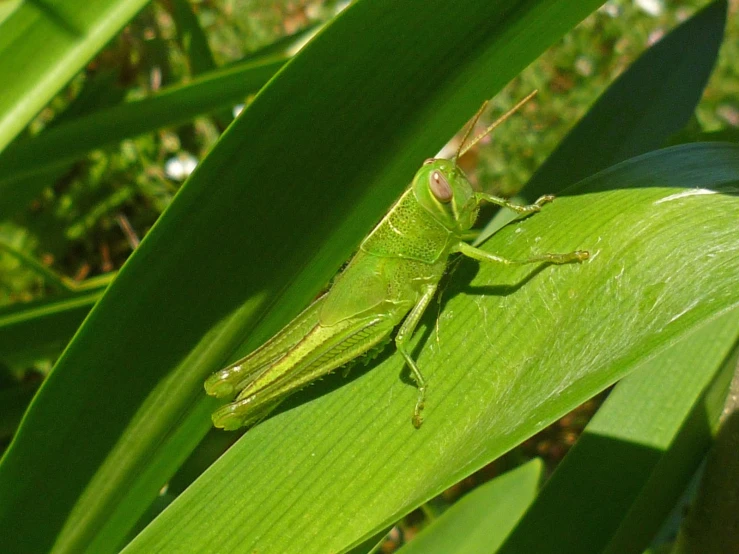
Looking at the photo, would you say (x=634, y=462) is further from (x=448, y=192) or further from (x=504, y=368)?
(x=448, y=192)

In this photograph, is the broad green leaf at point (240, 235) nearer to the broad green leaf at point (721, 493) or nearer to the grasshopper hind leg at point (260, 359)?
the grasshopper hind leg at point (260, 359)

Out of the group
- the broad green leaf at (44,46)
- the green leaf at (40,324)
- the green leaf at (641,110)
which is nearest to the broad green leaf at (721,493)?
the green leaf at (641,110)

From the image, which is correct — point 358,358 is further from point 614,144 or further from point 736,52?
point 736,52

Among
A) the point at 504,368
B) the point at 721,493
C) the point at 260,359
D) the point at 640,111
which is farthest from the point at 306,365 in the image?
the point at 640,111

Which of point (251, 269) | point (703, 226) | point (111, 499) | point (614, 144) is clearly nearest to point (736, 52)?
point (614, 144)

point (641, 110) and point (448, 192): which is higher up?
point (448, 192)
